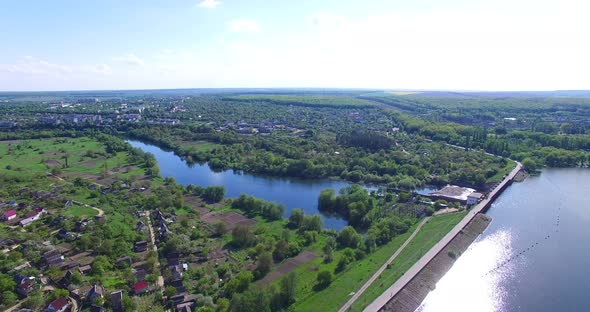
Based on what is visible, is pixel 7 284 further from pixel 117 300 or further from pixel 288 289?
pixel 288 289

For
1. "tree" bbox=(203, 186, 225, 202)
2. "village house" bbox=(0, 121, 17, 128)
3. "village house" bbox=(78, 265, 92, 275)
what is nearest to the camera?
"village house" bbox=(78, 265, 92, 275)

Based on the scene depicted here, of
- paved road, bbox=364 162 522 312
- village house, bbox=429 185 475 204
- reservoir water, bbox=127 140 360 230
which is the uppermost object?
village house, bbox=429 185 475 204

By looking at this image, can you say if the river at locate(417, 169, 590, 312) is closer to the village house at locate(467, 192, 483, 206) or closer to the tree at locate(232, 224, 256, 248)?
the village house at locate(467, 192, 483, 206)

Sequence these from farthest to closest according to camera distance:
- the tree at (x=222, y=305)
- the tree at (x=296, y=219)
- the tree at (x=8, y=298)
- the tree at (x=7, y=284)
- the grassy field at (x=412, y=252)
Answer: the tree at (x=296, y=219)
the grassy field at (x=412, y=252)
the tree at (x=7, y=284)
the tree at (x=8, y=298)
the tree at (x=222, y=305)

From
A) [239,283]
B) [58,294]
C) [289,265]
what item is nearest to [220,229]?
[289,265]

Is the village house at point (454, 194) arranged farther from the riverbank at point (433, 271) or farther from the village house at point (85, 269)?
the village house at point (85, 269)

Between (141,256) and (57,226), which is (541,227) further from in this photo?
(57,226)

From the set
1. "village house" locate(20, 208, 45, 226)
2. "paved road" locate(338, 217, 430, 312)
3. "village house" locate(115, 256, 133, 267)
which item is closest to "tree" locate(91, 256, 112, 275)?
"village house" locate(115, 256, 133, 267)

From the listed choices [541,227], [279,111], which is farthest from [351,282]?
[279,111]

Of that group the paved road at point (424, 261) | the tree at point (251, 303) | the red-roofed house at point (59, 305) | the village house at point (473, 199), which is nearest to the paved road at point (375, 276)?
the paved road at point (424, 261)

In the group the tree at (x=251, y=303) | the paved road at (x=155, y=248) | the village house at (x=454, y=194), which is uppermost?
the tree at (x=251, y=303)
